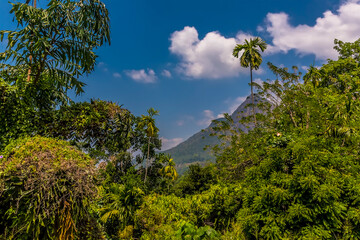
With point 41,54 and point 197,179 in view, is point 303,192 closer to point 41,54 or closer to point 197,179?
point 41,54

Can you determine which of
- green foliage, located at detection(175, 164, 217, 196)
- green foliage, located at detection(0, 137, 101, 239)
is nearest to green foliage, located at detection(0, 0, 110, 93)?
green foliage, located at detection(0, 137, 101, 239)

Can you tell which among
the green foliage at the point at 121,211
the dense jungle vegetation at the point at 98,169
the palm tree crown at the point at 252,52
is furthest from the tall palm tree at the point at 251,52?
the green foliage at the point at 121,211

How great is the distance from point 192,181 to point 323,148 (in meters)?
21.0

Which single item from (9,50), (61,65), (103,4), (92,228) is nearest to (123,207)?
(92,228)

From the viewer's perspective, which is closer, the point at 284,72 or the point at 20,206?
the point at 20,206

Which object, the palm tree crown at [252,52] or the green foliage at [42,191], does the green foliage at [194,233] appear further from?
the palm tree crown at [252,52]

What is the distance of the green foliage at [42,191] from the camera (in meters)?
4.47

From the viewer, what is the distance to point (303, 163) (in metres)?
6.98

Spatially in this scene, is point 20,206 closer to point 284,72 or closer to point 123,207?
point 123,207

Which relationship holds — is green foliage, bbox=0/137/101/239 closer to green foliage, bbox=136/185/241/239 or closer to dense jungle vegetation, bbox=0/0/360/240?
dense jungle vegetation, bbox=0/0/360/240

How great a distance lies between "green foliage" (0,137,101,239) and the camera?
4.47 metres

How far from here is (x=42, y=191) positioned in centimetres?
453

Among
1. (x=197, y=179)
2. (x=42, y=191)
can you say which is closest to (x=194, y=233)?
(x=42, y=191)

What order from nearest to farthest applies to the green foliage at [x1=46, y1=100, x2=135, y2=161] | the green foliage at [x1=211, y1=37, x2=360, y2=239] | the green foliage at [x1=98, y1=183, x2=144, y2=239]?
the green foliage at [x1=211, y1=37, x2=360, y2=239]
the green foliage at [x1=46, y1=100, x2=135, y2=161]
the green foliage at [x1=98, y1=183, x2=144, y2=239]
